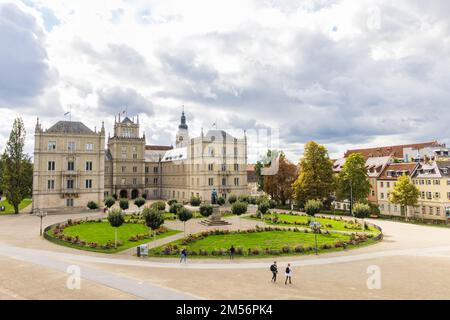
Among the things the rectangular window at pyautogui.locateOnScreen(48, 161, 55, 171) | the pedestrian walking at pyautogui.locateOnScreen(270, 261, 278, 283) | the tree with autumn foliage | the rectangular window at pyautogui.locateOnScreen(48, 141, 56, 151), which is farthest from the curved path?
the tree with autumn foliage

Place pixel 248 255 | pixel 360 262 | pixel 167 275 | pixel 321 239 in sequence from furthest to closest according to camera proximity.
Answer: pixel 321 239 → pixel 248 255 → pixel 360 262 → pixel 167 275

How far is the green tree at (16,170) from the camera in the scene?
70562mm

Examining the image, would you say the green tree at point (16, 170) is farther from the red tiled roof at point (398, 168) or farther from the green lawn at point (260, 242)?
the red tiled roof at point (398, 168)

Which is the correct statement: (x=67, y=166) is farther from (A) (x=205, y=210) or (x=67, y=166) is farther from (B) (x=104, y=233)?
(A) (x=205, y=210)

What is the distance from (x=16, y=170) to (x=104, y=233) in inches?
1588

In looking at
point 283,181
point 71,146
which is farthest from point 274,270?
point 71,146

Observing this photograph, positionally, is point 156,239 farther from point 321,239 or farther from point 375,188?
point 375,188

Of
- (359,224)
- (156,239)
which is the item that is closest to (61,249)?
(156,239)

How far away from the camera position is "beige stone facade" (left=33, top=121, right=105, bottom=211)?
72.7 m

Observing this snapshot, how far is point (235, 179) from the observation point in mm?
91375

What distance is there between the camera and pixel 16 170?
72.1 meters

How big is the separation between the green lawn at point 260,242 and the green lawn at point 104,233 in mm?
4966

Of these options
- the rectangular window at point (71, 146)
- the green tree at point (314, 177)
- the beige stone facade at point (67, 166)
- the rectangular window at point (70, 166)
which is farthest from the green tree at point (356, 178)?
the rectangular window at point (71, 146)
